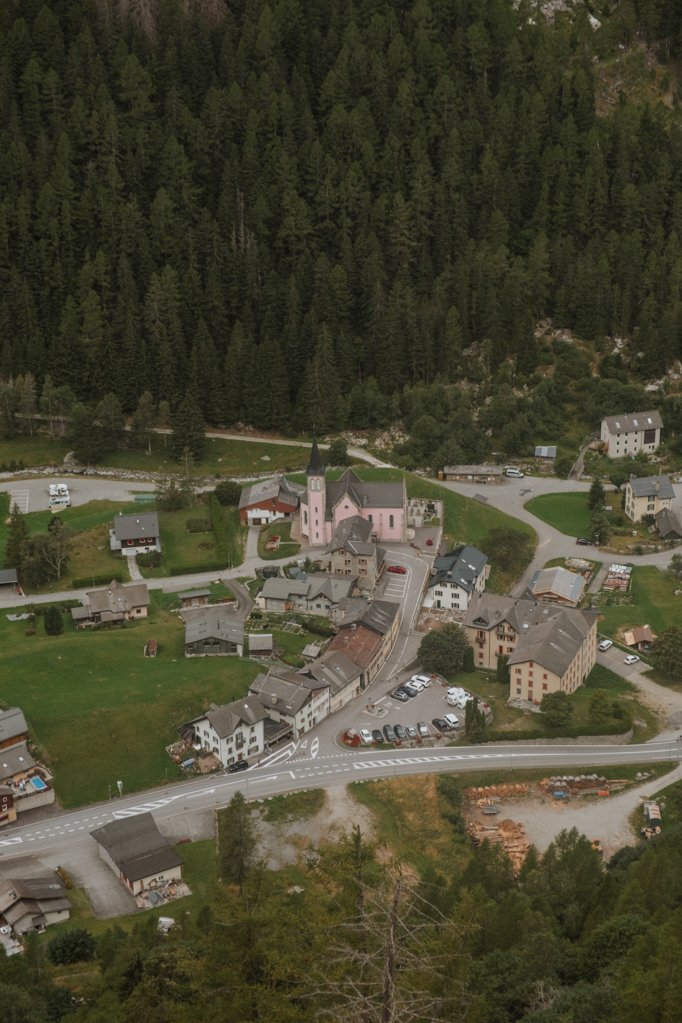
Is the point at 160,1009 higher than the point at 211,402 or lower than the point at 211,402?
lower

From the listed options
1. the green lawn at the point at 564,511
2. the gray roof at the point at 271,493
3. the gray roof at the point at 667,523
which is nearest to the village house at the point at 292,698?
the gray roof at the point at 271,493

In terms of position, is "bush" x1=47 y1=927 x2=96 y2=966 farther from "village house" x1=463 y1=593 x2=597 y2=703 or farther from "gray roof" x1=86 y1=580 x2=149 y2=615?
"village house" x1=463 y1=593 x2=597 y2=703

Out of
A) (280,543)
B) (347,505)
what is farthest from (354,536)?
(280,543)

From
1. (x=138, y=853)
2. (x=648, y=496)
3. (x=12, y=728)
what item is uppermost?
(x=648, y=496)

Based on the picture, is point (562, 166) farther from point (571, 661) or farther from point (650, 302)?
point (571, 661)

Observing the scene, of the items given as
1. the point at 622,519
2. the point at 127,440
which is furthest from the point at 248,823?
Answer: the point at 127,440

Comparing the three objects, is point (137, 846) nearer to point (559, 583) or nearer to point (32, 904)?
point (32, 904)

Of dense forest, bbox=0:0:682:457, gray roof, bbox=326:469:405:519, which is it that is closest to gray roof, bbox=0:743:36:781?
gray roof, bbox=326:469:405:519
